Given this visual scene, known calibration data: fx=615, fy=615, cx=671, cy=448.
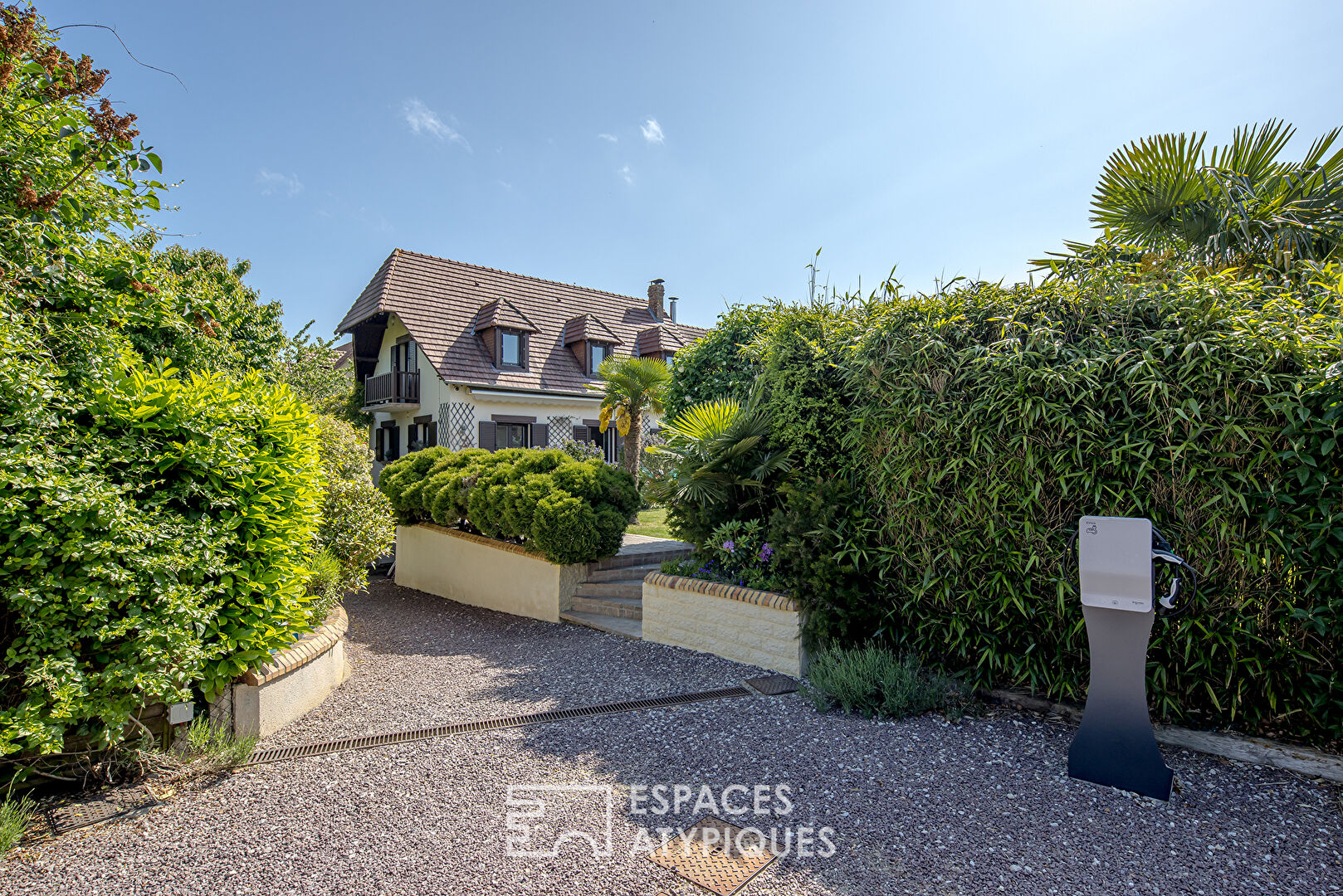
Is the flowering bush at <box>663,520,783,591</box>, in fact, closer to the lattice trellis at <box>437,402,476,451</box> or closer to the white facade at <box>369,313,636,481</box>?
the white facade at <box>369,313,636,481</box>

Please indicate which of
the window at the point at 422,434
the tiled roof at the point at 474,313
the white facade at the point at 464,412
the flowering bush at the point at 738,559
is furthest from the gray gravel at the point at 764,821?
the tiled roof at the point at 474,313

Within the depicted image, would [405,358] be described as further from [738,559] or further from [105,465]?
[105,465]

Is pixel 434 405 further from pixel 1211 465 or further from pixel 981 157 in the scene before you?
pixel 1211 465

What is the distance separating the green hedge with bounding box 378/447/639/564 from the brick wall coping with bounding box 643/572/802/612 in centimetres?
130

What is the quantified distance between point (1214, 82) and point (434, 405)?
703 inches

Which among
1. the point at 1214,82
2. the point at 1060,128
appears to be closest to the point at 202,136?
the point at 1060,128

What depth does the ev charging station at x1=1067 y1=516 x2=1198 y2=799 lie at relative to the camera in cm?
302

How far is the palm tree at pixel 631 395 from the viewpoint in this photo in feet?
46.1

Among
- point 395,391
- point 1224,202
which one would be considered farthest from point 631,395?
point 1224,202

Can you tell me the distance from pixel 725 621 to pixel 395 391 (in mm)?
16908

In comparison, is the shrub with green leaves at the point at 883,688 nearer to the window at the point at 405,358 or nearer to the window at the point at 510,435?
the window at the point at 510,435

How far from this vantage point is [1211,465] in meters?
3.24

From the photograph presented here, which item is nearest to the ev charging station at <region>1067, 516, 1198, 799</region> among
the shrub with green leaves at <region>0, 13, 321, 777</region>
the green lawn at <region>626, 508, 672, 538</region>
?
the shrub with green leaves at <region>0, 13, 321, 777</region>

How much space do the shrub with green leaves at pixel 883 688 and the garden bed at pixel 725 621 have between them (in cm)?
68
